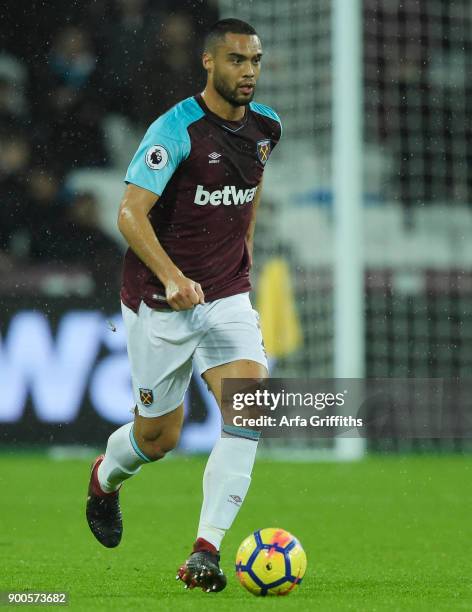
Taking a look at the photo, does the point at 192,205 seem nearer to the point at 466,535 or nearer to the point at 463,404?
the point at 466,535

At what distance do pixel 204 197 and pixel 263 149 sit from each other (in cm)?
33

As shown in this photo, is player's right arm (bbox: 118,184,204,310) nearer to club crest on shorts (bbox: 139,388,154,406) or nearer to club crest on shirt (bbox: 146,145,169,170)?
club crest on shirt (bbox: 146,145,169,170)

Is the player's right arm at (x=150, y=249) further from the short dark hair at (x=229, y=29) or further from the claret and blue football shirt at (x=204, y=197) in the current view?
the short dark hair at (x=229, y=29)

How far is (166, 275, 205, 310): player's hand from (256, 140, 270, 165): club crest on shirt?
77 centimetres

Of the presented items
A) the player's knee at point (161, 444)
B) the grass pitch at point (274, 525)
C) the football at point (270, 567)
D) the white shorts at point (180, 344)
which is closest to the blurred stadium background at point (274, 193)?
the grass pitch at point (274, 525)

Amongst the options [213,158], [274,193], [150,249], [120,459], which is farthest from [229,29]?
[274,193]

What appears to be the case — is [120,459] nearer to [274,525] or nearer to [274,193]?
[274,525]

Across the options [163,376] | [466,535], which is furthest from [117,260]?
[163,376]

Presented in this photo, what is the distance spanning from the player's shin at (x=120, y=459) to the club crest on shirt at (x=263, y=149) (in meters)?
1.17

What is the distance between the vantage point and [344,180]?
10.7 meters

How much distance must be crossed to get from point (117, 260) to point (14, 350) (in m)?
1.37

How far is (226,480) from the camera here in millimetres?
5090

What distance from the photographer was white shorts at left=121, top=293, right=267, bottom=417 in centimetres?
529

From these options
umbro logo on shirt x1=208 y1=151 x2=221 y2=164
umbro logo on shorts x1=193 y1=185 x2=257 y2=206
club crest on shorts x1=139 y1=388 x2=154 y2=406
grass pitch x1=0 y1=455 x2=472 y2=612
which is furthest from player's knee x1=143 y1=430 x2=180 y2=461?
umbro logo on shirt x1=208 y1=151 x2=221 y2=164
